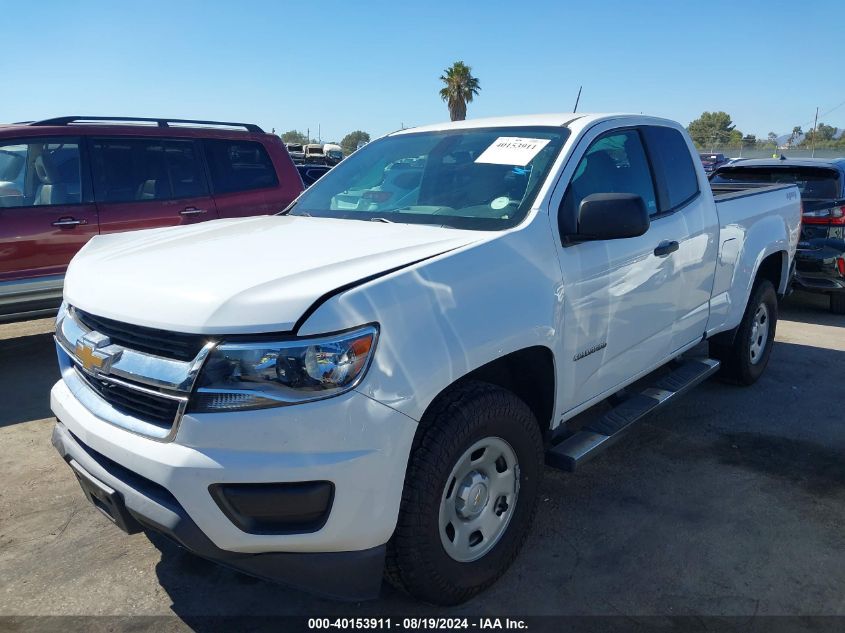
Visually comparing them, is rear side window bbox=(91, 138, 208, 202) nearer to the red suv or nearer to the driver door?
the red suv

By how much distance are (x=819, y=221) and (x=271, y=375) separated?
24.2 feet

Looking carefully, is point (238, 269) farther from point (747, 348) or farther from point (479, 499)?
point (747, 348)

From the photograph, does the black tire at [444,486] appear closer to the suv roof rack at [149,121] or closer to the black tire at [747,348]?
the black tire at [747,348]

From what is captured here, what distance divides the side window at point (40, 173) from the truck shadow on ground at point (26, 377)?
1313 mm

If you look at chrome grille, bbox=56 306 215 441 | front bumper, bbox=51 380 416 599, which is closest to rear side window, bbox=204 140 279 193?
chrome grille, bbox=56 306 215 441

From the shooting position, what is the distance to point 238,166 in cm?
682

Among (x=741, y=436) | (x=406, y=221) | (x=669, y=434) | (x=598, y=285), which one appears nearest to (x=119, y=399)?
(x=406, y=221)

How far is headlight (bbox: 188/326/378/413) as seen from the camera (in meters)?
1.98

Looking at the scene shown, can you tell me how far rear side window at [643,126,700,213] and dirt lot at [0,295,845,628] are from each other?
149 cm

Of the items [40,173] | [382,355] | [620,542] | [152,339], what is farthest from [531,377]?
[40,173]

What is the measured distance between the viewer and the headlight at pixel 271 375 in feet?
6.51

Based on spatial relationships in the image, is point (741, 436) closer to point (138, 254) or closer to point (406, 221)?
point (406, 221)

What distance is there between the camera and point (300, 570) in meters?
2.09

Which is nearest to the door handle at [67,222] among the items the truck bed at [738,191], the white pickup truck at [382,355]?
the white pickup truck at [382,355]
